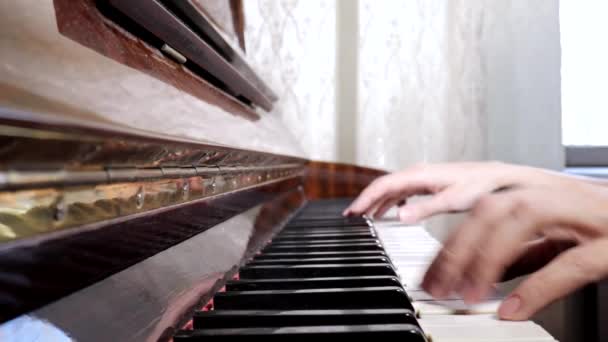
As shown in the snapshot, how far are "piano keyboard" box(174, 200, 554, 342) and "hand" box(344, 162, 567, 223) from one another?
6.4 inches

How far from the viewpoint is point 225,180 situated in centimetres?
Answer: 61

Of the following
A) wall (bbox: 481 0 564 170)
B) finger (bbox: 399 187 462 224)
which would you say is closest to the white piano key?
finger (bbox: 399 187 462 224)

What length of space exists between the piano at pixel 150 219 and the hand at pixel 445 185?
10 cm

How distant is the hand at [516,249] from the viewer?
0.55 meters

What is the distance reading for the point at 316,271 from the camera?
2.01ft

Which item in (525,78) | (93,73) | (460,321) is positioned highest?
(525,78)

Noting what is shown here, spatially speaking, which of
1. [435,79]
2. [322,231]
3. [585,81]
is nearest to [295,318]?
[322,231]

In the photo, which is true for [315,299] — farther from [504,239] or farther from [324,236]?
[324,236]

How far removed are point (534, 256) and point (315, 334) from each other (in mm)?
481

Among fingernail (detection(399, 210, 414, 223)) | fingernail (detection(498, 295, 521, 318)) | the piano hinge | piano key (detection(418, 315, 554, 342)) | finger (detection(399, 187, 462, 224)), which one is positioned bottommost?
piano key (detection(418, 315, 554, 342))

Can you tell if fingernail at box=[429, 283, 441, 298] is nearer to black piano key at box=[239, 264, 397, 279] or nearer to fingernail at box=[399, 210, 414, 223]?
black piano key at box=[239, 264, 397, 279]

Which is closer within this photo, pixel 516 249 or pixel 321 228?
pixel 516 249

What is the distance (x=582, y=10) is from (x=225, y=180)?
2352mm

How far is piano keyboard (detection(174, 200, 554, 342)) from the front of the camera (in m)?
0.42
